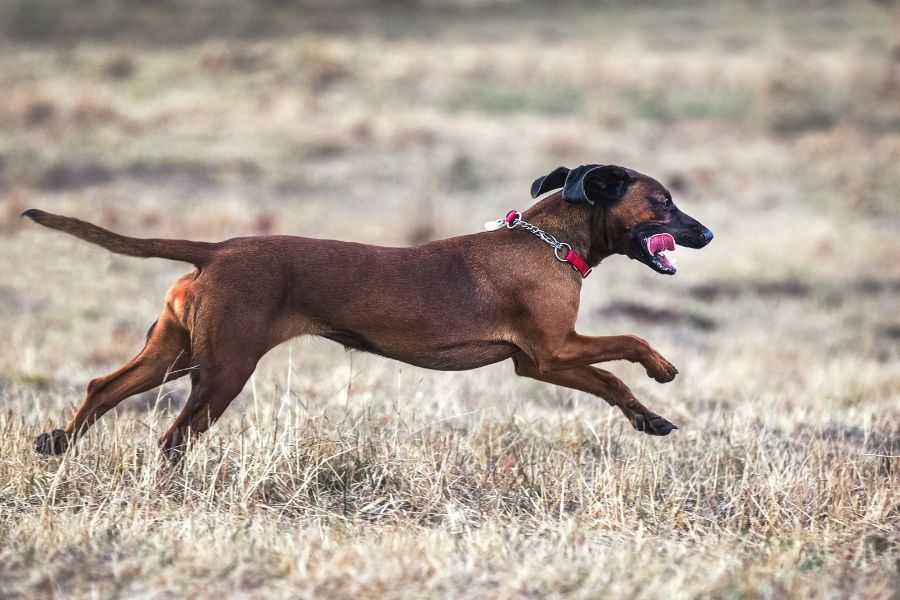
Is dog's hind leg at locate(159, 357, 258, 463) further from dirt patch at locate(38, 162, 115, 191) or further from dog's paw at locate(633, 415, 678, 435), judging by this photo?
dirt patch at locate(38, 162, 115, 191)

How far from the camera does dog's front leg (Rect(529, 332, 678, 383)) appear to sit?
5965 millimetres

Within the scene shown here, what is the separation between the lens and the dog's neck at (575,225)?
6.26 metres

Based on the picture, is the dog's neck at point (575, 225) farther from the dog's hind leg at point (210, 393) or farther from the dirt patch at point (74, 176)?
the dirt patch at point (74, 176)

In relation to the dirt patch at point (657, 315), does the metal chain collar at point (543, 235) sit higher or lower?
lower

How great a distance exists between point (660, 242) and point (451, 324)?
1.19 meters

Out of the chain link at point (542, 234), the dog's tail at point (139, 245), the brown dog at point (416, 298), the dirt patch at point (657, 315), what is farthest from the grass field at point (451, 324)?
the chain link at point (542, 234)

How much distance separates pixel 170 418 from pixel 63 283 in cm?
779

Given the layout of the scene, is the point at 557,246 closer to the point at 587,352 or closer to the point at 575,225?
the point at 575,225

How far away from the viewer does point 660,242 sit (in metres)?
6.16

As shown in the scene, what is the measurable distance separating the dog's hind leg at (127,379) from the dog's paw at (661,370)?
2.38 meters

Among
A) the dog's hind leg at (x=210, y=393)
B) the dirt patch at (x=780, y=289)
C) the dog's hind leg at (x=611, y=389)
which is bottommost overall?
the dog's hind leg at (x=210, y=393)

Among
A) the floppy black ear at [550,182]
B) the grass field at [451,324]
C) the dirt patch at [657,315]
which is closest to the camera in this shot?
the grass field at [451,324]

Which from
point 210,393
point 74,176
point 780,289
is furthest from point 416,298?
point 74,176

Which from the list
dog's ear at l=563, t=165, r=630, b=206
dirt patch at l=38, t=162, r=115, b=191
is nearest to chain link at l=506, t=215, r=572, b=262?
dog's ear at l=563, t=165, r=630, b=206
